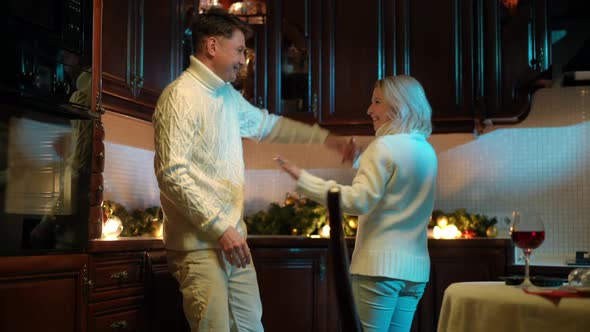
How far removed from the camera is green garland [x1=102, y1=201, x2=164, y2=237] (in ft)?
12.1

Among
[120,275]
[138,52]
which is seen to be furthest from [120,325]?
[138,52]

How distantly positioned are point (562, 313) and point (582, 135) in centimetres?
267

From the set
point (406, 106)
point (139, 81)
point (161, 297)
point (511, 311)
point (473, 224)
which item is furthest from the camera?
point (473, 224)

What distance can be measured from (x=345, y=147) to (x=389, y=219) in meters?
0.75

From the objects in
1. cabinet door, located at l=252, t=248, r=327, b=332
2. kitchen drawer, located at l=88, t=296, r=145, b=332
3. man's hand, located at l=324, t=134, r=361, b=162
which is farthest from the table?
A: cabinet door, located at l=252, t=248, r=327, b=332

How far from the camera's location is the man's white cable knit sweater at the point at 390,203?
7.35ft

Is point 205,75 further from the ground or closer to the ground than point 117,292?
further from the ground

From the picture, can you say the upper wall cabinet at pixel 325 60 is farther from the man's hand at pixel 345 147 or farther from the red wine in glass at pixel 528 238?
the red wine in glass at pixel 528 238

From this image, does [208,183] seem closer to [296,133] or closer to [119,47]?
[296,133]

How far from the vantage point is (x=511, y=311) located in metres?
1.76

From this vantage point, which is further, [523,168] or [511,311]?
[523,168]

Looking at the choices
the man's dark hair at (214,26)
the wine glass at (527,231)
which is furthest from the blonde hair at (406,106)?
the man's dark hair at (214,26)

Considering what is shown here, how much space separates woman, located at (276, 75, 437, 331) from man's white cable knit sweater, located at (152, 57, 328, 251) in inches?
12.2

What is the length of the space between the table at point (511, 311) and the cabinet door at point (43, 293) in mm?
1254
